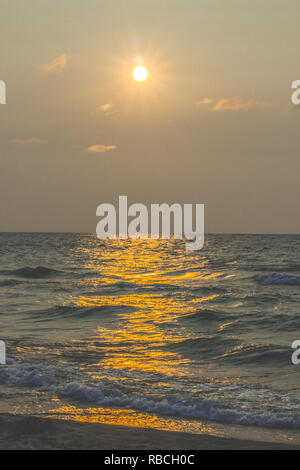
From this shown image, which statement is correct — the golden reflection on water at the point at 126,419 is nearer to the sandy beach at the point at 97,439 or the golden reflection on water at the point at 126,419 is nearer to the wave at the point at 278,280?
the sandy beach at the point at 97,439

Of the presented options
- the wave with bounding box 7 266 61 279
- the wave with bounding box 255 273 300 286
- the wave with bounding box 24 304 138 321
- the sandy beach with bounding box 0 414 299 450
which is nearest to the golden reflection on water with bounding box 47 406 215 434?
the sandy beach with bounding box 0 414 299 450

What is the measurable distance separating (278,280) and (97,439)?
105 ft

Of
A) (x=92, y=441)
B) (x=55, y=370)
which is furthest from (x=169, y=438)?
(x=55, y=370)

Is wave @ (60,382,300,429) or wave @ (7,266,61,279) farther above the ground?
wave @ (7,266,61,279)

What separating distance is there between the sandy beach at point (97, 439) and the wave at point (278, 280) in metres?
29.0

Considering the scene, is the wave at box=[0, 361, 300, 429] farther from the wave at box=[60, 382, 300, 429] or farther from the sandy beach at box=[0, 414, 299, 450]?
the sandy beach at box=[0, 414, 299, 450]

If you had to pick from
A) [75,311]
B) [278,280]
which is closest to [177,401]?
[75,311]

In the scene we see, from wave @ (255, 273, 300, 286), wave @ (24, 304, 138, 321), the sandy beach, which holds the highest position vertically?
wave @ (255, 273, 300, 286)

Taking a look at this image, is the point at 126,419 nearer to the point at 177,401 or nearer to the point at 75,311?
the point at 177,401

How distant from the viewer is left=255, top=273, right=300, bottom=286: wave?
37094mm

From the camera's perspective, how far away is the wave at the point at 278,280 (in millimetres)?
Result: 37094

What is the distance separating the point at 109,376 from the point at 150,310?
11.5 meters

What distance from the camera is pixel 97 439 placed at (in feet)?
25.5

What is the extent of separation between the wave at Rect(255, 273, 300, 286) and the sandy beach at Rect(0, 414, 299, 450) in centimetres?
2898
